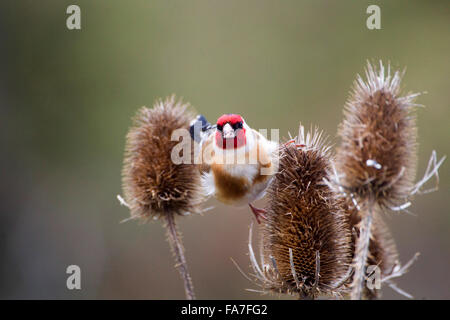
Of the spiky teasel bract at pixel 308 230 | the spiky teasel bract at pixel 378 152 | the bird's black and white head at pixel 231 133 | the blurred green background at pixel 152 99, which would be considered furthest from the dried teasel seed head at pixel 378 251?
the blurred green background at pixel 152 99

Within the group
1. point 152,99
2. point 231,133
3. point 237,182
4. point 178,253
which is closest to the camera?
point 178,253

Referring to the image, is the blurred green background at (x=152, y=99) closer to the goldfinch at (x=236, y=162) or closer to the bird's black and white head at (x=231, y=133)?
the goldfinch at (x=236, y=162)

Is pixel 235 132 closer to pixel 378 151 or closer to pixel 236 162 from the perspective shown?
pixel 236 162

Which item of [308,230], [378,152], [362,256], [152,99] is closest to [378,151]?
[378,152]

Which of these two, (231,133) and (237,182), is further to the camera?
(237,182)

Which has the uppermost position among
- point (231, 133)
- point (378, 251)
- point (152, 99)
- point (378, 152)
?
point (152, 99)

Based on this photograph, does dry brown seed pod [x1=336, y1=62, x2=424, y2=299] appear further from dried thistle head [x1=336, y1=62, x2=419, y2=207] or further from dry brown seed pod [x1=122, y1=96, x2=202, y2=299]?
dry brown seed pod [x1=122, y1=96, x2=202, y2=299]

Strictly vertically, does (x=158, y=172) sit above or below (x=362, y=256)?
above

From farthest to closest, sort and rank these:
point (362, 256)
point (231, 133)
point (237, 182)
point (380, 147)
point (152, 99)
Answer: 1. point (152, 99)
2. point (237, 182)
3. point (231, 133)
4. point (380, 147)
5. point (362, 256)
